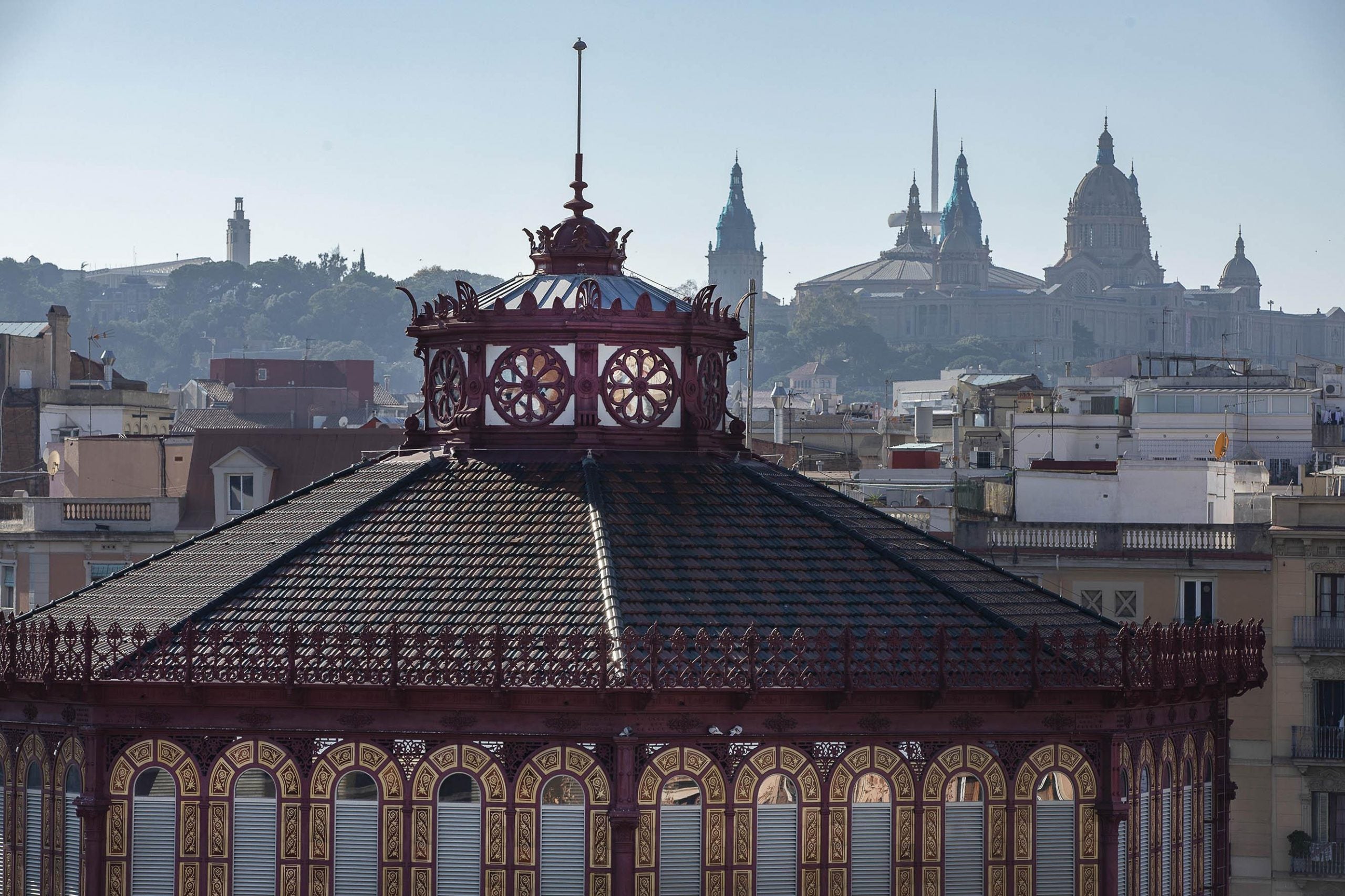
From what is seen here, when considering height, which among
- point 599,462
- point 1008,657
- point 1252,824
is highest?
point 599,462

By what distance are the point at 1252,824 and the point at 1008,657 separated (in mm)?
31881

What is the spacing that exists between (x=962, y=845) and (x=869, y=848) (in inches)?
46.0

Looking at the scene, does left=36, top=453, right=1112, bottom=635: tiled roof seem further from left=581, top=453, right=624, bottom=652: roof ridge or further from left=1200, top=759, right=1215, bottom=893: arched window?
left=1200, top=759, right=1215, bottom=893: arched window

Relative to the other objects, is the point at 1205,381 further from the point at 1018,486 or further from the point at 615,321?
the point at 615,321

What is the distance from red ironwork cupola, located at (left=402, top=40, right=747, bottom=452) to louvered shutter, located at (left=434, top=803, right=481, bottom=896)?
20.6 feet

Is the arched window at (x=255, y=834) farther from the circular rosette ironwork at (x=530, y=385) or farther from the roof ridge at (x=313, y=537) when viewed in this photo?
the circular rosette ironwork at (x=530, y=385)

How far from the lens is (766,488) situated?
36719 millimetres

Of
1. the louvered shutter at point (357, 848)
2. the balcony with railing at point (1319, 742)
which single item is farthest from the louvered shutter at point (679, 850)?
the balcony with railing at point (1319, 742)

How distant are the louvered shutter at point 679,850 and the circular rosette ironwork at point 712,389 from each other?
7352 mm

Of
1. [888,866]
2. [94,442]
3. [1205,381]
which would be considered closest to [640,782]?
[888,866]

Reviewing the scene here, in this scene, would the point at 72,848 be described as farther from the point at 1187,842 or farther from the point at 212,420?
the point at 212,420

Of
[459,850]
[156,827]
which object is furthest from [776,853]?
[156,827]

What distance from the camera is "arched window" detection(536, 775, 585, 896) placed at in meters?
31.7

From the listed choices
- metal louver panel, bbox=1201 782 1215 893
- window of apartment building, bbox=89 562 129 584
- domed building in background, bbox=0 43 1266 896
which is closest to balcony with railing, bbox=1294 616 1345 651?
metal louver panel, bbox=1201 782 1215 893
